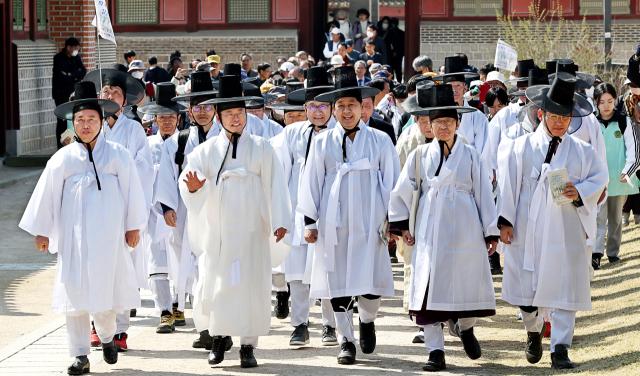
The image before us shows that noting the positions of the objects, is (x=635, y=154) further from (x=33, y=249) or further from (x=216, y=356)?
(x=33, y=249)

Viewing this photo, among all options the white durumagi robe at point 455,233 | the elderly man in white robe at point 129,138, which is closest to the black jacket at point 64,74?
the elderly man in white robe at point 129,138

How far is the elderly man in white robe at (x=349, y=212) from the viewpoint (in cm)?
700

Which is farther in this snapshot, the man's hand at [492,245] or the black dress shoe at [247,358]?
the black dress shoe at [247,358]

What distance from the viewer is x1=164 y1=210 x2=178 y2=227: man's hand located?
300 inches

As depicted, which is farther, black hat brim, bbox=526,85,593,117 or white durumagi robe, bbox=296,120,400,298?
white durumagi robe, bbox=296,120,400,298

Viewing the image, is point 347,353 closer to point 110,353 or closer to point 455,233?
point 455,233

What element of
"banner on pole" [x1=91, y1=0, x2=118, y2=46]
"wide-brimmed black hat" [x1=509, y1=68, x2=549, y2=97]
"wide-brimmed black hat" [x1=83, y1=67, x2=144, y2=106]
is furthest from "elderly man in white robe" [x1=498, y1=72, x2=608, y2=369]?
"banner on pole" [x1=91, y1=0, x2=118, y2=46]

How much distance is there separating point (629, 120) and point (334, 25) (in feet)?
49.3

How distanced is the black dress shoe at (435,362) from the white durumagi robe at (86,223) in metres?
2.09

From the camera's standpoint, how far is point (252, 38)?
82.8 feet

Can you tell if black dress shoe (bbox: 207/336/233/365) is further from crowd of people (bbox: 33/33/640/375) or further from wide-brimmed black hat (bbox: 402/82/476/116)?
wide-brimmed black hat (bbox: 402/82/476/116)

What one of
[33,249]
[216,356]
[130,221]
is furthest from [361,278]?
[33,249]

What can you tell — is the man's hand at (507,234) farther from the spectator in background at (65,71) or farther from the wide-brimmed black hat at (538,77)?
the spectator in background at (65,71)

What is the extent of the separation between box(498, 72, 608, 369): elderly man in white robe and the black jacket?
11941 millimetres
